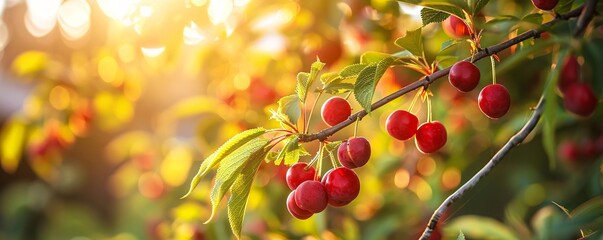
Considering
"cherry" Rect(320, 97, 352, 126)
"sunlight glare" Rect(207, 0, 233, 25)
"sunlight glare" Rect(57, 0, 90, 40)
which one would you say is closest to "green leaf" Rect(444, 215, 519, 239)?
"cherry" Rect(320, 97, 352, 126)

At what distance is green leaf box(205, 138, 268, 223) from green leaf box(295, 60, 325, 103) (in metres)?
0.07

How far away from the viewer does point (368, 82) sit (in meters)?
0.75

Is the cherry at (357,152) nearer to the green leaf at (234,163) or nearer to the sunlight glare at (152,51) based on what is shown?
the green leaf at (234,163)

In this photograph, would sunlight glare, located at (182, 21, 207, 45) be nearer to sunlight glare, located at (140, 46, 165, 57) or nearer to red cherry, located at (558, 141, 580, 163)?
sunlight glare, located at (140, 46, 165, 57)

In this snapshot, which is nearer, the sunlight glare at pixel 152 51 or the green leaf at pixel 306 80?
the green leaf at pixel 306 80

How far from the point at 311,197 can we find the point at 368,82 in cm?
15

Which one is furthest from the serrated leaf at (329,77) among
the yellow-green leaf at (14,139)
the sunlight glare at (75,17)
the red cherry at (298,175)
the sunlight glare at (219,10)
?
the yellow-green leaf at (14,139)

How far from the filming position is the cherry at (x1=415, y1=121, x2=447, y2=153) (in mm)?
833

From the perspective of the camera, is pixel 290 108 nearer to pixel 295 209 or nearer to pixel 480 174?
pixel 295 209

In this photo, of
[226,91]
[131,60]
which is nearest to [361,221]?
[226,91]

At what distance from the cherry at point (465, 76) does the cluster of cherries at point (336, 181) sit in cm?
12

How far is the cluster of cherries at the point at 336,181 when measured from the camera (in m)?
0.78

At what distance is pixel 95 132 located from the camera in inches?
203

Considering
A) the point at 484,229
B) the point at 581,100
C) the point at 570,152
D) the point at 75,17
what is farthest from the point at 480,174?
the point at 75,17
